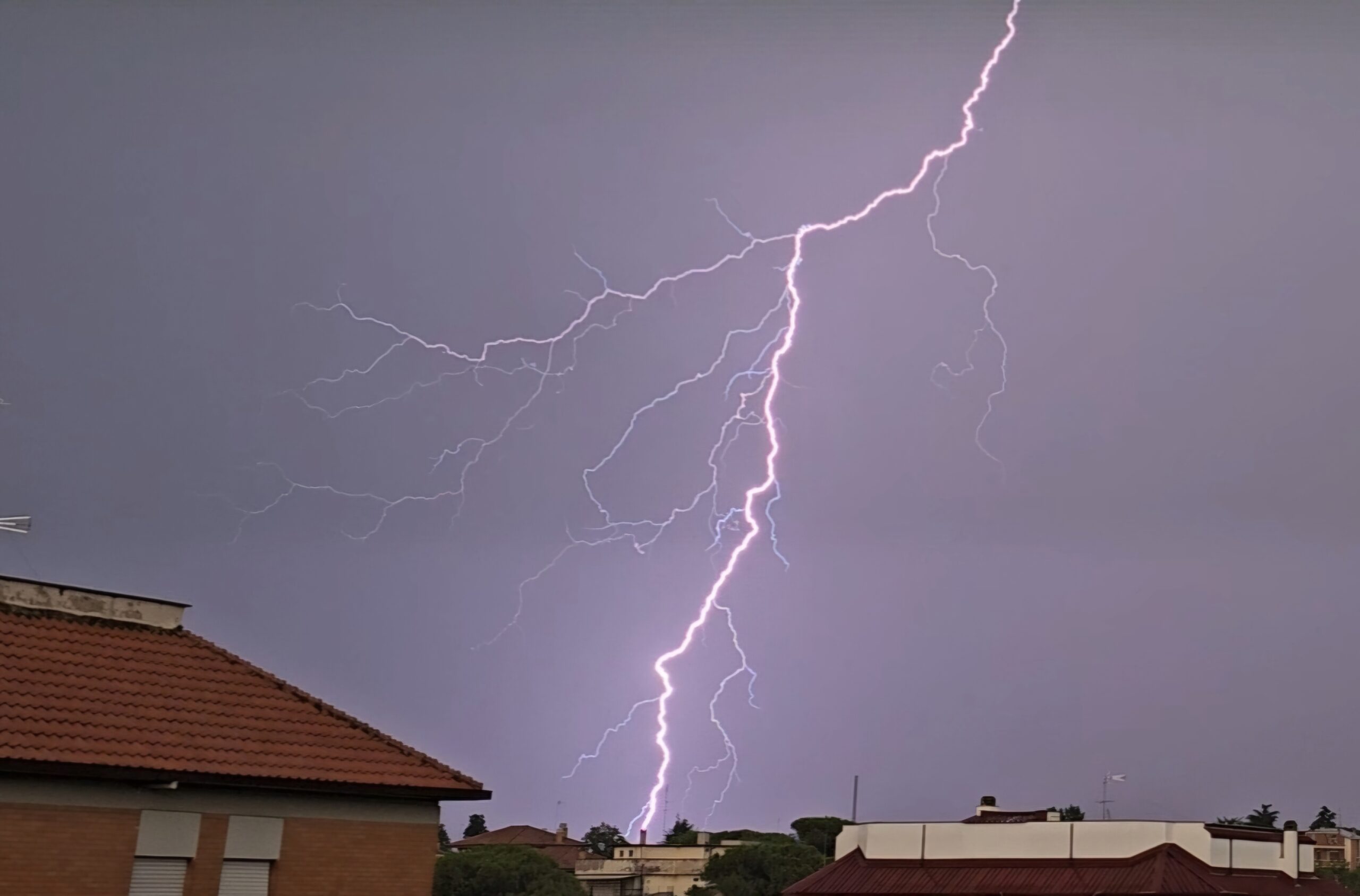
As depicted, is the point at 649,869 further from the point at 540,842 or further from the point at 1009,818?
the point at 1009,818

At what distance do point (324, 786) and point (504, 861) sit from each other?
46811 mm

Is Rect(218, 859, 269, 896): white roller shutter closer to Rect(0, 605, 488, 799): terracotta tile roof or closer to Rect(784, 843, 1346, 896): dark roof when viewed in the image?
Rect(0, 605, 488, 799): terracotta tile roof

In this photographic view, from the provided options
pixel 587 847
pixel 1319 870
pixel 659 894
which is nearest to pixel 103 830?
pixel 1319 870

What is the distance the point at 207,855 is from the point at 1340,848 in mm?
83314

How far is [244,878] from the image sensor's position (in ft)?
50.6

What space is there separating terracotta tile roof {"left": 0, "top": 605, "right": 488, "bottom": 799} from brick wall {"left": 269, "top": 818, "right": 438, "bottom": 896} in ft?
1.73

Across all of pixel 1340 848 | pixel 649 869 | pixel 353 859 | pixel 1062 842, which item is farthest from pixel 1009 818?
pixel 1340 848

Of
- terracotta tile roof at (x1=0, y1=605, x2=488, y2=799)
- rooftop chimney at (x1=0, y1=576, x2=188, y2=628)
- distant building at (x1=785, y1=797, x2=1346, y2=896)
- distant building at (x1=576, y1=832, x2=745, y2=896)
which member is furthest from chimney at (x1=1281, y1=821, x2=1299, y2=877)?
distant building at (x1=576, y1=832, x2=745, y2=896)

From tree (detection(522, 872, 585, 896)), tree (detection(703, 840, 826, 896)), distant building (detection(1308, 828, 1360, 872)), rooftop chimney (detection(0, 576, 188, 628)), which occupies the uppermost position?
distant building (detection(1308, 828, 1360, 872))

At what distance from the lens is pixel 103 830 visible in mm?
14312

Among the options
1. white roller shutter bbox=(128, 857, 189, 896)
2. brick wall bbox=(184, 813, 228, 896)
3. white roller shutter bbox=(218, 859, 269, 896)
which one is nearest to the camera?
white roller shutter bbox=(128, 857, 189, 896)

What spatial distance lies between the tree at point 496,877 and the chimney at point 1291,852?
111 ft

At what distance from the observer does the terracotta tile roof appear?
14.3 metres

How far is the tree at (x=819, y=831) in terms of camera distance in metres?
90.0
